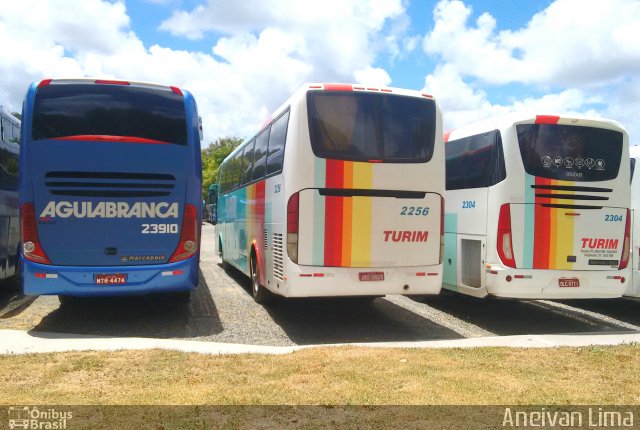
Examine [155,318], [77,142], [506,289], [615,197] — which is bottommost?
[155,318]

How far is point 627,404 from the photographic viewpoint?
15.9 ft

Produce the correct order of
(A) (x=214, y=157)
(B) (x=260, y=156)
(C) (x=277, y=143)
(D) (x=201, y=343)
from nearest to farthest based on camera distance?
(D) (x=201, y=343), (C) (x=277, y=143), (B) (x=260, y=156), (A) (x=214, y=157)

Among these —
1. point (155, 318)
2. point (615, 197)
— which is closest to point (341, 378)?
point (155, 318)

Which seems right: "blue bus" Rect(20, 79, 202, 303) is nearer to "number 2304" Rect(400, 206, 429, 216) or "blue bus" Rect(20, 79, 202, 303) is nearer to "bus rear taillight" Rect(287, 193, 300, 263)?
"bus rear taillight" Rect(287, 193, 300, 263)

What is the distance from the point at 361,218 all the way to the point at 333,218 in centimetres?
39

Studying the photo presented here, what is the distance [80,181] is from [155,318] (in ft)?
7.97

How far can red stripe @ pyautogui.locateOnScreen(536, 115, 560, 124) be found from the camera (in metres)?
8.46

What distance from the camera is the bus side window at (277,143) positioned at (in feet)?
27.1

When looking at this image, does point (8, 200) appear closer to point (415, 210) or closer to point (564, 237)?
point (415, 210)

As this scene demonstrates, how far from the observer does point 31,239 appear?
25.5 ft

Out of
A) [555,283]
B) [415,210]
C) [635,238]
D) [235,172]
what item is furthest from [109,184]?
[635,238]

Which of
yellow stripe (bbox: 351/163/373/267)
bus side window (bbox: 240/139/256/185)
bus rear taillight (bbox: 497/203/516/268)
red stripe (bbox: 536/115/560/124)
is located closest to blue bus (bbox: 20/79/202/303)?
yellow stripe (bbox: 351/163/373/267)

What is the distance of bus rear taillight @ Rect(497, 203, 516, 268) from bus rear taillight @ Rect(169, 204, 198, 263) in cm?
437

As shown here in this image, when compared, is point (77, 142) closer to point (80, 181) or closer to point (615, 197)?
point (80, 181)
